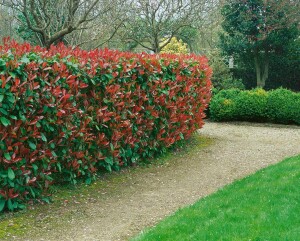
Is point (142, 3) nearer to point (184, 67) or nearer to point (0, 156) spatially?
point (184, 67)

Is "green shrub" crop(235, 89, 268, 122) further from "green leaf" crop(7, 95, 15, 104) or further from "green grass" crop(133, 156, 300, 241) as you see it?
"green leaf" crop(7, 95, 15, 104)

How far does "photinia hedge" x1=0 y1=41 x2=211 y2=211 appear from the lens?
5.09 meters

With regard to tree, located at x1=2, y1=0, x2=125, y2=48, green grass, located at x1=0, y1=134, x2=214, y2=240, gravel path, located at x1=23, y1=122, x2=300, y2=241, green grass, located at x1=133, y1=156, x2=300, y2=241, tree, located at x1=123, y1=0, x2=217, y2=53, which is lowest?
gravel path, located at x1=23, y1=122, x2=300, y2=241

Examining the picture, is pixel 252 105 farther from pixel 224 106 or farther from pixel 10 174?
pixel 10 174

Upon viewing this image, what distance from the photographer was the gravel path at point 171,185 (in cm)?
491

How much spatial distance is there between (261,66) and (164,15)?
4.25 metres

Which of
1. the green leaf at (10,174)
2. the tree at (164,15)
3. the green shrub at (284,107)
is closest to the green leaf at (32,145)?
the green leaf at (10,174)

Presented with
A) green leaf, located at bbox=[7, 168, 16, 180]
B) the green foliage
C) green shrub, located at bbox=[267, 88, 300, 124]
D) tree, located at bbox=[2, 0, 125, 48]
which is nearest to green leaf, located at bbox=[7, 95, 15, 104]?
green leaf, located at bbox=[7, 168, 16, 180]

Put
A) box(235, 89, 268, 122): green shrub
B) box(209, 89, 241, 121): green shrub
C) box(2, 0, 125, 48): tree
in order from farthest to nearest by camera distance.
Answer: box(209, 89, 241, 121): green shrub, box(235, 89, 268, 122): green shrub, box(2, 0, 125, 48): tree

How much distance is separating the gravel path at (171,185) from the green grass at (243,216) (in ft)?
1.60

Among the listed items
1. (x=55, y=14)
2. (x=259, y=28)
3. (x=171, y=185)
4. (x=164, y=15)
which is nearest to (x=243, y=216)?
(x=171, y=185)

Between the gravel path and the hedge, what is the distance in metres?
1.56

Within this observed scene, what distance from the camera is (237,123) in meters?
13.2

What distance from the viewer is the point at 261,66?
17.7m
